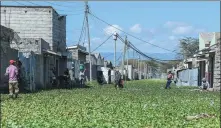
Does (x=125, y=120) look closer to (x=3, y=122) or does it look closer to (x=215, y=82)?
(x=3, y=122)

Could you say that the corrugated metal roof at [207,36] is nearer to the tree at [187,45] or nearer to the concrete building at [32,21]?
the concrete building at [32,21]

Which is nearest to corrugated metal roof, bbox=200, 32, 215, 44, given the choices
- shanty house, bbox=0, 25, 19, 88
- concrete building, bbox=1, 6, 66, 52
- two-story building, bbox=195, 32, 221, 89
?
two-story building, bbox=195, 32, 221, 89

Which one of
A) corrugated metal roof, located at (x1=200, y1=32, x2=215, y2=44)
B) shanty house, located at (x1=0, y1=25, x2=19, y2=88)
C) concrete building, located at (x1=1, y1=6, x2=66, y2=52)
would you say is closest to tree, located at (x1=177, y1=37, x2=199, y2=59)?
corrugated metal roof, located at (x1=200, y1=32, x2=215, y2=44)

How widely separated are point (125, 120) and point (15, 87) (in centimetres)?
1025

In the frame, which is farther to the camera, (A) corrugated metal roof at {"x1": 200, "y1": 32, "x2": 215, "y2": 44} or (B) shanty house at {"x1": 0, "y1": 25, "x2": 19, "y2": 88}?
(A) corrugated metal roof at {"x1": 200, "y1": 32, "x2": 215, "y2": 44}

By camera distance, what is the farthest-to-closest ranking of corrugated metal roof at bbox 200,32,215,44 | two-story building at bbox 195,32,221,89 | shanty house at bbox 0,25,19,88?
corrugated metal roof at bbox 200,32,215,44 < two-story building at bbox 195,32,221,89 < shanty house at bbox 0,25,19,88

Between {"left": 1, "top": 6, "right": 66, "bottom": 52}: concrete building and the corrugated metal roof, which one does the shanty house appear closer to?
{"left": 1, "top": 6, "right": 66, "bottom": 52}: concrete building

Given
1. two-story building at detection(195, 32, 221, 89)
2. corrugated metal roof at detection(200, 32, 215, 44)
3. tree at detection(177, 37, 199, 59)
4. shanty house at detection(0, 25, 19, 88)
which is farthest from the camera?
tree at detection(177, 37, 199, 59)

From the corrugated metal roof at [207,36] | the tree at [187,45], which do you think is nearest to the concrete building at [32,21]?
the corrugated metal roof at [207,36]

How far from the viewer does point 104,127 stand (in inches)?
418

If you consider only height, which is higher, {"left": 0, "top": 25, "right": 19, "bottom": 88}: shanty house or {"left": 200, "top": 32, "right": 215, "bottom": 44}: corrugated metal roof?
{"left": 200, "top": 32, "right": 215, "bottom": 44}: corrugated metal roof

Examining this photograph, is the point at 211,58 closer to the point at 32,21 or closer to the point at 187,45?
the point at 32,21

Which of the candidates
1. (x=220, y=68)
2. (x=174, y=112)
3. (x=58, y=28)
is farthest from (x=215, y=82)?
(x=174, y=112)

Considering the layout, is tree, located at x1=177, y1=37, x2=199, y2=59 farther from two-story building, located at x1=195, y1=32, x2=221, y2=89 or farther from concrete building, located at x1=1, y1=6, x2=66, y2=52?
concrete building, located at x1=1, y1=6, x2=66, y2=52
